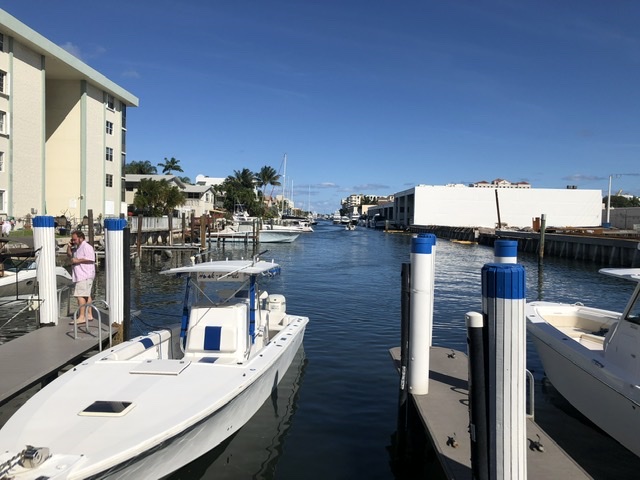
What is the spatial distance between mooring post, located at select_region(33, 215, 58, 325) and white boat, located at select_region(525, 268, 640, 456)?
380 inches

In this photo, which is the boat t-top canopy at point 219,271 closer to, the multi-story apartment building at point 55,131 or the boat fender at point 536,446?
the boat fender at point 536,446

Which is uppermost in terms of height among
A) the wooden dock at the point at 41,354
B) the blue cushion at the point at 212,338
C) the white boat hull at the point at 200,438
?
the blue cushion at the point at 212,338

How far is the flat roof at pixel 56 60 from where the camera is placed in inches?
1300

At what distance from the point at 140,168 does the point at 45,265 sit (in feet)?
343

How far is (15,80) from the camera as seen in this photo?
1361 inches

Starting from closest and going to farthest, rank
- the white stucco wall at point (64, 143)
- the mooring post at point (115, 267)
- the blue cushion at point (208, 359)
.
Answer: the blue cushion at point (208, 359), the mooring post at point (115, 267), the white stucco wall at point (64, 143)

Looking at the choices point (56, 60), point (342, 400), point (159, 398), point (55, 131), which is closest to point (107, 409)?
point (159, 398)

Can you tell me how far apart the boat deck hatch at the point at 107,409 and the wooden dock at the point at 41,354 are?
1.63m

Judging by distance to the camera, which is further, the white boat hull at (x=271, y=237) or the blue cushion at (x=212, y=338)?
the white boat hull at (x=271, y=237)

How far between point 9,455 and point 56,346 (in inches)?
181

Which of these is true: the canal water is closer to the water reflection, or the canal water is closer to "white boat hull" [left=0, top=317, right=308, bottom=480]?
the water reflection

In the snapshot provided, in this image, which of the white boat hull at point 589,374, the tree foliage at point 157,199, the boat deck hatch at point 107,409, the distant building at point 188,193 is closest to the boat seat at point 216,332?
the boat deck hatch at point 107,409

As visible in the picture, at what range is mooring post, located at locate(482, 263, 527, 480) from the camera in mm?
4473

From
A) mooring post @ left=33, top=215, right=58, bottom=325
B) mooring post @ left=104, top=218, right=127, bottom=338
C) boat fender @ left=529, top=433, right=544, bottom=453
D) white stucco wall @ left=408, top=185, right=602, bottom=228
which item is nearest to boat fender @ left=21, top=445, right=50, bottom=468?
boat fender @ left=529, top=433, right=544, bottom=453
